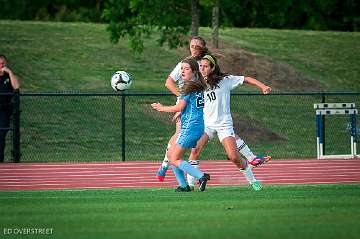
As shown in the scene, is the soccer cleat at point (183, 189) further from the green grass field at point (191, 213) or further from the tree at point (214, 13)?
the tree at point (214, 13)

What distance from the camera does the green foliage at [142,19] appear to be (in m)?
32.2

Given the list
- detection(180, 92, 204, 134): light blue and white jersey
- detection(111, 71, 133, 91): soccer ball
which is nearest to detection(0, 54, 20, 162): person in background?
detection(111, 71, 133, 91): soccer ball

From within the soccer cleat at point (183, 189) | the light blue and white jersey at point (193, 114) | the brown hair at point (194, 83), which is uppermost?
the brown hair at point (194, 83)

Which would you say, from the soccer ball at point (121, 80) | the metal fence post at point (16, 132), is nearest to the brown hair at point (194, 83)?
the soccer ball at point (121, 80)

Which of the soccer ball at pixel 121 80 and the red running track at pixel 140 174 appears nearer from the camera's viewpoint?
the red running track at pixel 140 174

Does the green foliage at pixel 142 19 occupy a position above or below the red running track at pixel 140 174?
above

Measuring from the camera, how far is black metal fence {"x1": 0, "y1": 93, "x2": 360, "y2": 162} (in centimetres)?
2823

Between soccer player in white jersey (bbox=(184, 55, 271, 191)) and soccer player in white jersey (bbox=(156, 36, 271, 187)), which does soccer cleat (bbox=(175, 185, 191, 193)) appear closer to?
soccer player in white jersey (bbox=(156, 36, 271, 187))

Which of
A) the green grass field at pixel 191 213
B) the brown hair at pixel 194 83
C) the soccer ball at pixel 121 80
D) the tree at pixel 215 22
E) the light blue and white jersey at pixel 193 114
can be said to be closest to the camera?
the green grass field at pixel 191 213

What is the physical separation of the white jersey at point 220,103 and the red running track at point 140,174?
244cm

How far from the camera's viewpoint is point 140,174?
21766 millimetres

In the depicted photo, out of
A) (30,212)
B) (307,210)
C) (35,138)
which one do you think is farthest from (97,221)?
(35,138)

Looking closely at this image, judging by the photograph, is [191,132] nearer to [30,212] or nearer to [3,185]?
[30,212]

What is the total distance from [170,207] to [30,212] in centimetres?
156
